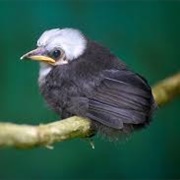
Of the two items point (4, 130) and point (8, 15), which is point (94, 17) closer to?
point (8, 15)

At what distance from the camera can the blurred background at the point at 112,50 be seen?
2625mm

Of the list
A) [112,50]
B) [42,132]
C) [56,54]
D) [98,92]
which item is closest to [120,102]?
[98,92]

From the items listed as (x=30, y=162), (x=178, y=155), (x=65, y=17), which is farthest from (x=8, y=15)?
(x=178, y=155)

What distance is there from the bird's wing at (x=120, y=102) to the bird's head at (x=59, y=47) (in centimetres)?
15

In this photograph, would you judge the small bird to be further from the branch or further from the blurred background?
the blurred background

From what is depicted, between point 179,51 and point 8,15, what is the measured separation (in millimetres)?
840

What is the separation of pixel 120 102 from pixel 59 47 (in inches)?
11.3

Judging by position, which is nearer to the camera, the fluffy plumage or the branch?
the branch

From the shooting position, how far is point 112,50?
8.72 feet

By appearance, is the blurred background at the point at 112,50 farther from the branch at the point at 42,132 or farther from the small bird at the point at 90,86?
the branch at the point at 42,132

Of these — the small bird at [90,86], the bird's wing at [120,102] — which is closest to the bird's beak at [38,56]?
the small bird at [90,86]

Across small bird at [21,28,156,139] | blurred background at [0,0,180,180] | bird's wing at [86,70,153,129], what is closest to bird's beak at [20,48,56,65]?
small bird at [21,28,156,139]

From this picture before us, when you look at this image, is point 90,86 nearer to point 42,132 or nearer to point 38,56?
point 38,56

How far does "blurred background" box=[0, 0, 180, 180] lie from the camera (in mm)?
2625
